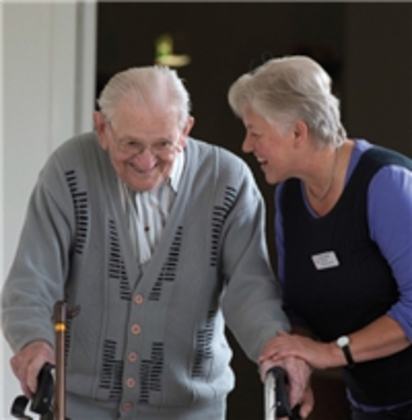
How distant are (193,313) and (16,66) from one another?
4.67 feet

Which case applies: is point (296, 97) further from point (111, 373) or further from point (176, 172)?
point (111, 373)

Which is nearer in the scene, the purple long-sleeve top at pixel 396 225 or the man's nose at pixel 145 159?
the purple long-sleeve top at pixel 396 225

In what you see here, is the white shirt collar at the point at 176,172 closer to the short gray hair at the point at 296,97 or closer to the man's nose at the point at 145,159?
the man's nose at the point at 145,159

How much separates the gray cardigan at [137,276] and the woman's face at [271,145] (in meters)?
0.19

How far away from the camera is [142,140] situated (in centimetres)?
235

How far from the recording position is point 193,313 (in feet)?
8.23

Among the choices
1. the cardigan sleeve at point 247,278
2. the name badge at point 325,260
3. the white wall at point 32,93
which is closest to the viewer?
the name badge at point 325,260

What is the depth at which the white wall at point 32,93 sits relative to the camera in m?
3.64

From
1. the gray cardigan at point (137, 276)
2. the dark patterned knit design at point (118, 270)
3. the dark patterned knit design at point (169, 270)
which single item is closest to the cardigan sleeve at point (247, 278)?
the gray cardigan at point (137, 276)

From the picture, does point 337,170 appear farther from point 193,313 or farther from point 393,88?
point 393,88

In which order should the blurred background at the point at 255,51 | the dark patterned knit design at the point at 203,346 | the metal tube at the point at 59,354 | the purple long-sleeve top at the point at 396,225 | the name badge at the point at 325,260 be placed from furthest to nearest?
the blurred background at the point at 255,51 → the dark patterned knit design at the point at 203,346 → the name badge at the point at 325,260 → the purple long-sleeve top at the point at 396,225 → the metal tube at the point at 59,354

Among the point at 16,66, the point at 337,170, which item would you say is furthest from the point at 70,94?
the point at 337,170

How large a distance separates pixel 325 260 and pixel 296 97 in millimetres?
326

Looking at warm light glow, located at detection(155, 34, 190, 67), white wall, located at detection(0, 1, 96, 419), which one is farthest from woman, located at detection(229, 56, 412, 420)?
warm light glow, located at detection(155, 34, 190, 67)
